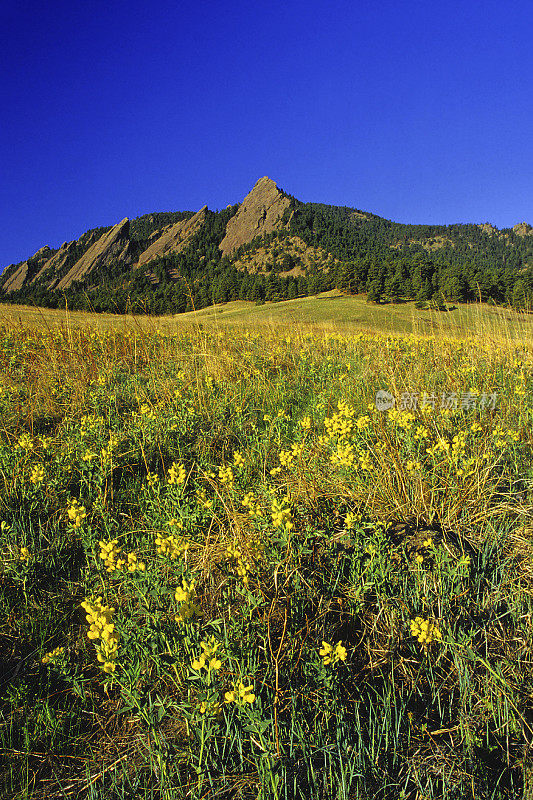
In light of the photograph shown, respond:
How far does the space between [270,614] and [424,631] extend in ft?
1.85

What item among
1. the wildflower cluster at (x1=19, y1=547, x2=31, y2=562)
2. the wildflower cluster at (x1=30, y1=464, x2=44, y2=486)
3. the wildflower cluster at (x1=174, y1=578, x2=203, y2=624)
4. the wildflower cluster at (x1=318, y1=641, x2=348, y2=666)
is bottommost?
the wildflower cluster at (x1=318, y1=641, x2=348, y2=666)

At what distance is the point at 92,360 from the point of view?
16.6 ft

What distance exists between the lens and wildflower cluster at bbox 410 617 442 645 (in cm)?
141

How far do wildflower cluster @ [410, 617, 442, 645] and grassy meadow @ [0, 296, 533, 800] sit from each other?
16mm

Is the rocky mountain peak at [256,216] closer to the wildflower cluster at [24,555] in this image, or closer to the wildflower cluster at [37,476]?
the wildflower cluster at [37,476]

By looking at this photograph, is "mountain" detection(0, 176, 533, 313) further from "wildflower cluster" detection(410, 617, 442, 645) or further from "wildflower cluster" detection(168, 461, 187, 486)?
"wildflower cluster" detection(410, 617, 442, 645)

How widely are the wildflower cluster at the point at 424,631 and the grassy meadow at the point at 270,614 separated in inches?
0.6

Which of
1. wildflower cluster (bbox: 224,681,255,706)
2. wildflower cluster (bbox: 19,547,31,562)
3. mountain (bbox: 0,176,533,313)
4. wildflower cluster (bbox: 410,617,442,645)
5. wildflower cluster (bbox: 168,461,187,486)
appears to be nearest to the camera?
wildflower cluster (bbox: 224,681,255,706)

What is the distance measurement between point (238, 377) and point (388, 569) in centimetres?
331

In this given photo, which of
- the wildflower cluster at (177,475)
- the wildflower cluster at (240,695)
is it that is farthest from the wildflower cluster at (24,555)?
the wildflower cluster at (240,695)

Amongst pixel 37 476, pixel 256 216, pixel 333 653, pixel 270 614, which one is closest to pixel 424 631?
pixel 333 653

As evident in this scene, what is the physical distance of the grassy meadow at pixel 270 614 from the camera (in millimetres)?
1176

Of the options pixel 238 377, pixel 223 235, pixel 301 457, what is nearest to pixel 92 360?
pixel 238 377

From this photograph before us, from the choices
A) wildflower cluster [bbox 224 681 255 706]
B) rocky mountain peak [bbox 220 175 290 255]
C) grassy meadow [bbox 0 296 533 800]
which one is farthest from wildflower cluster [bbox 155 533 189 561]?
rocky mountain peak [bbox 220 175 290 255]
